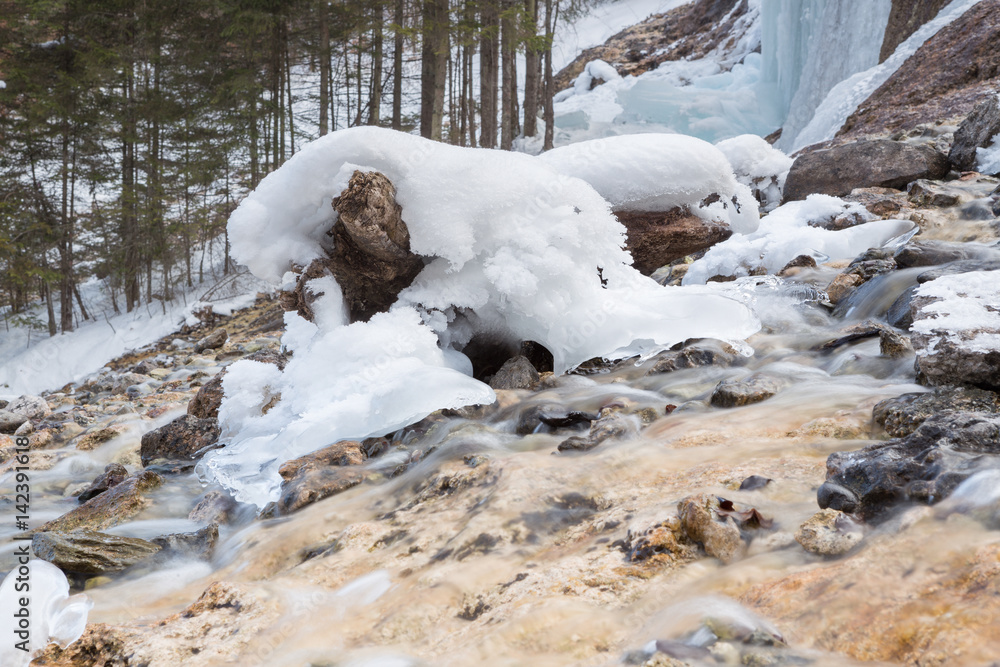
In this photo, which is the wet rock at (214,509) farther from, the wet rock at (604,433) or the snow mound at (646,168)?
the snow mound at (646,168)

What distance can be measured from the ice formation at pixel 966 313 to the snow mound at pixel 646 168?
1.82 m

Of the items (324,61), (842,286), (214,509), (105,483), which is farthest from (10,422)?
(324,61)

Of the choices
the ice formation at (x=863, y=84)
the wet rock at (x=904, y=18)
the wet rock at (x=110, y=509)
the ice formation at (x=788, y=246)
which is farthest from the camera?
the wet rock at (x=904, y=18)

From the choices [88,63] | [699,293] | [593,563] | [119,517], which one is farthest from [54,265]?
[593,563]

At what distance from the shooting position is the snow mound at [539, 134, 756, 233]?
4.09 m

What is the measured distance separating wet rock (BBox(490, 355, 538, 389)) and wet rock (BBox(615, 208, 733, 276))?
124cm

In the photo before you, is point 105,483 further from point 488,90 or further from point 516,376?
point 488,90

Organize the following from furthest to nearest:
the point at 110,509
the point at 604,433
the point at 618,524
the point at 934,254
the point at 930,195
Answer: the point at 930,195 < the point at 934,254 < the point at 110,509 < the point at 604,433 < the point at 618,524

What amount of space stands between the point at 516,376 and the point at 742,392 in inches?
49.1

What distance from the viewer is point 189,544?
2.55 metres

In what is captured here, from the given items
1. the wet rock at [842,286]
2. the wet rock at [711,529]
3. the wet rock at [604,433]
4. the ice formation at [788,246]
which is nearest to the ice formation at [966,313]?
the wet rock at [604,433]

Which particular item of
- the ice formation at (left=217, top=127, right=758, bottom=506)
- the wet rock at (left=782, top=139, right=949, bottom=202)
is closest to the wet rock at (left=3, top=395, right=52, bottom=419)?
the ice formation at (left=217, top=127, right=758, bottom=506)

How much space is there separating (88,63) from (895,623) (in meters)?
17.9

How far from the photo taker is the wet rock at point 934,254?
4.02 meters
